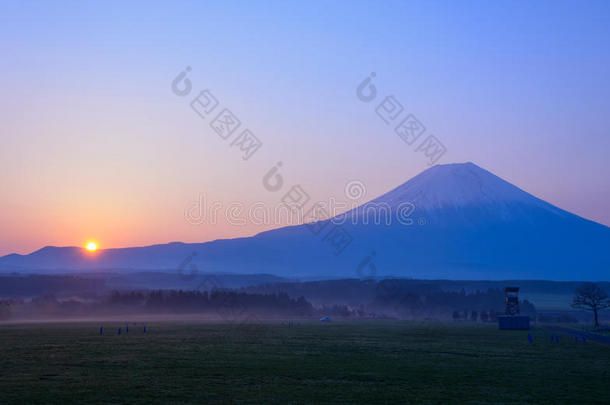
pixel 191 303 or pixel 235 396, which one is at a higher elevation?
pixel 191 303

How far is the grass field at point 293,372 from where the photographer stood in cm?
3356

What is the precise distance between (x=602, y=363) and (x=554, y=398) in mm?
17728

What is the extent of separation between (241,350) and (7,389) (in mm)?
24851

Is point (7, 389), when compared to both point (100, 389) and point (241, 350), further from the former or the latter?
point (241, 350)

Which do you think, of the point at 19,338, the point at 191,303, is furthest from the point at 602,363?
the point at 191,303

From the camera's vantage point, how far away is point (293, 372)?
42.6m

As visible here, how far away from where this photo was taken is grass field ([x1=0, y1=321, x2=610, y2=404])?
110 feet

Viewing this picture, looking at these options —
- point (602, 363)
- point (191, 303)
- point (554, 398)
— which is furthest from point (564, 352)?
point (191, 303)

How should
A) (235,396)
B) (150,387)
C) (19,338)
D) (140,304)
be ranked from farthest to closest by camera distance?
(140,304)
(19,338)
(150,387)
(235,396)

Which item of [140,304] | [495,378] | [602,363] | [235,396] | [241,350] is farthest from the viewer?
[140,304]

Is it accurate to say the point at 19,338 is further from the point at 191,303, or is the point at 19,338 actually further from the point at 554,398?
the point at 191,303

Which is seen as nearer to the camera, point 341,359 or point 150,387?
point 150,387

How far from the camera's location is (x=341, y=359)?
50875 millimetres

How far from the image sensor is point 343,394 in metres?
34.2
